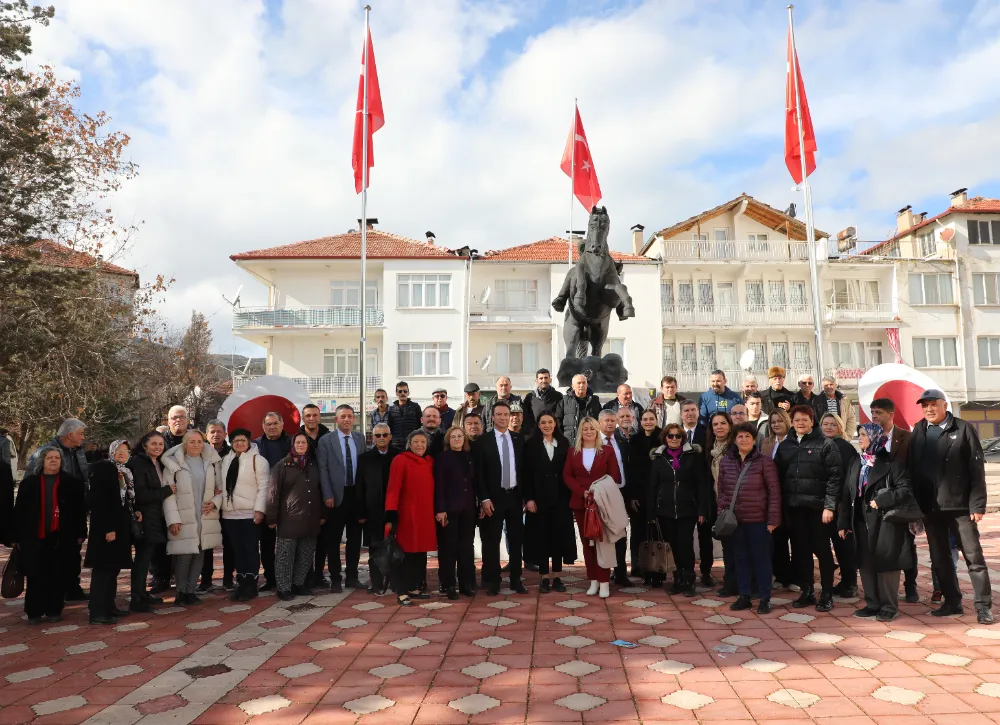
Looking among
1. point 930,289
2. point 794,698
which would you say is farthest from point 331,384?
point 930,289

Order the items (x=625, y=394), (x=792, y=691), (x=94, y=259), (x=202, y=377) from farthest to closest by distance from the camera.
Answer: (x=202, y=377)
(x=94, y=259)
(x=625, y=394)
(x=792, y=691)

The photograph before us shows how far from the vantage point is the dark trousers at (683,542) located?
21.7ft

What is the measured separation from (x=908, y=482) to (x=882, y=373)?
11.6ft

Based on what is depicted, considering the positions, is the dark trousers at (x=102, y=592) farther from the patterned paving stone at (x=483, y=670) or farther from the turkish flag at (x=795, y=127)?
the turkish flag at (x=795, y=127)

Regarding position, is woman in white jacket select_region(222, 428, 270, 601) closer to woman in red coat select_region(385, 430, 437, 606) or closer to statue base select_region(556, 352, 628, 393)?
woman in red coat select_region(385, 430, 437, 606)

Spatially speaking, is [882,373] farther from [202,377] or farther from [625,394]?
[202,377]

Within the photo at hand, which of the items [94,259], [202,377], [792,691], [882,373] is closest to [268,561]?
[792,691]

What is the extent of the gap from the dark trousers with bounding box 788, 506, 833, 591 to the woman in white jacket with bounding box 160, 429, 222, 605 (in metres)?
5.43

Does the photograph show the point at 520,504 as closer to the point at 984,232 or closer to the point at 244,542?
the point at 244,542

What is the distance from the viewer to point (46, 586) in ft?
20.4

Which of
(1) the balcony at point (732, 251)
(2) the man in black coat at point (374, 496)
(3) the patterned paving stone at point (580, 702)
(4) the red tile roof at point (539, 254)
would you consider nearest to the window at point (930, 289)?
(1) the balcony at point (732, 251)

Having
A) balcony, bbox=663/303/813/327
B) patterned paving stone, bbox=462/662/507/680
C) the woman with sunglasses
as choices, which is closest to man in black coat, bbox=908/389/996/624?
the woman with sunglasses

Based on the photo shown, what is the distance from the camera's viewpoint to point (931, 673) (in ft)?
14.1

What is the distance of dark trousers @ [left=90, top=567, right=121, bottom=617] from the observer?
6.07m
